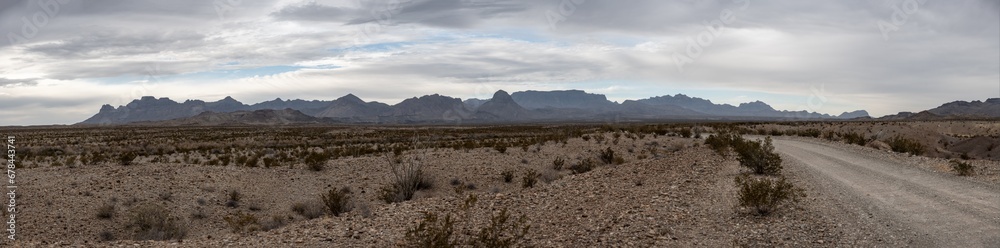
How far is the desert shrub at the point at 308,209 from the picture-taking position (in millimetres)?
16567

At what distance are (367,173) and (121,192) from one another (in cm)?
899

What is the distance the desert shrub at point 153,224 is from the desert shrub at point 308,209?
3178 mm

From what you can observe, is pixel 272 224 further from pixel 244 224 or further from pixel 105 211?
pixel 105 211

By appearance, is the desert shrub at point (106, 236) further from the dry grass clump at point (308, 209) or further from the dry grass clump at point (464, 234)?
the dry grass clump at point (464, 234)

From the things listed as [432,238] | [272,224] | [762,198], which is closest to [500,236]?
[432,238]

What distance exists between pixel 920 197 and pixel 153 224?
1806cm

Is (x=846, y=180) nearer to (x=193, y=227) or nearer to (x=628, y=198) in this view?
(x=628, y=198)

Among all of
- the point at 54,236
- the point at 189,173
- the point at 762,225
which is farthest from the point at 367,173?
the point at 762,225

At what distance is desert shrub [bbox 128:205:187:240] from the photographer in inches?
578

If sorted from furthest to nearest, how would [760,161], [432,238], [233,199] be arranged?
[233,199], [760,161], [432,238]

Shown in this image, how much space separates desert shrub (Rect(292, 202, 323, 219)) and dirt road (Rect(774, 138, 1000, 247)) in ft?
42.1

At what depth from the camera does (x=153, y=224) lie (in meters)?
15.6

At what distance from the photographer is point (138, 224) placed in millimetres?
16141

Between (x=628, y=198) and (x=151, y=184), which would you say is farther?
(x=151, y=184)
